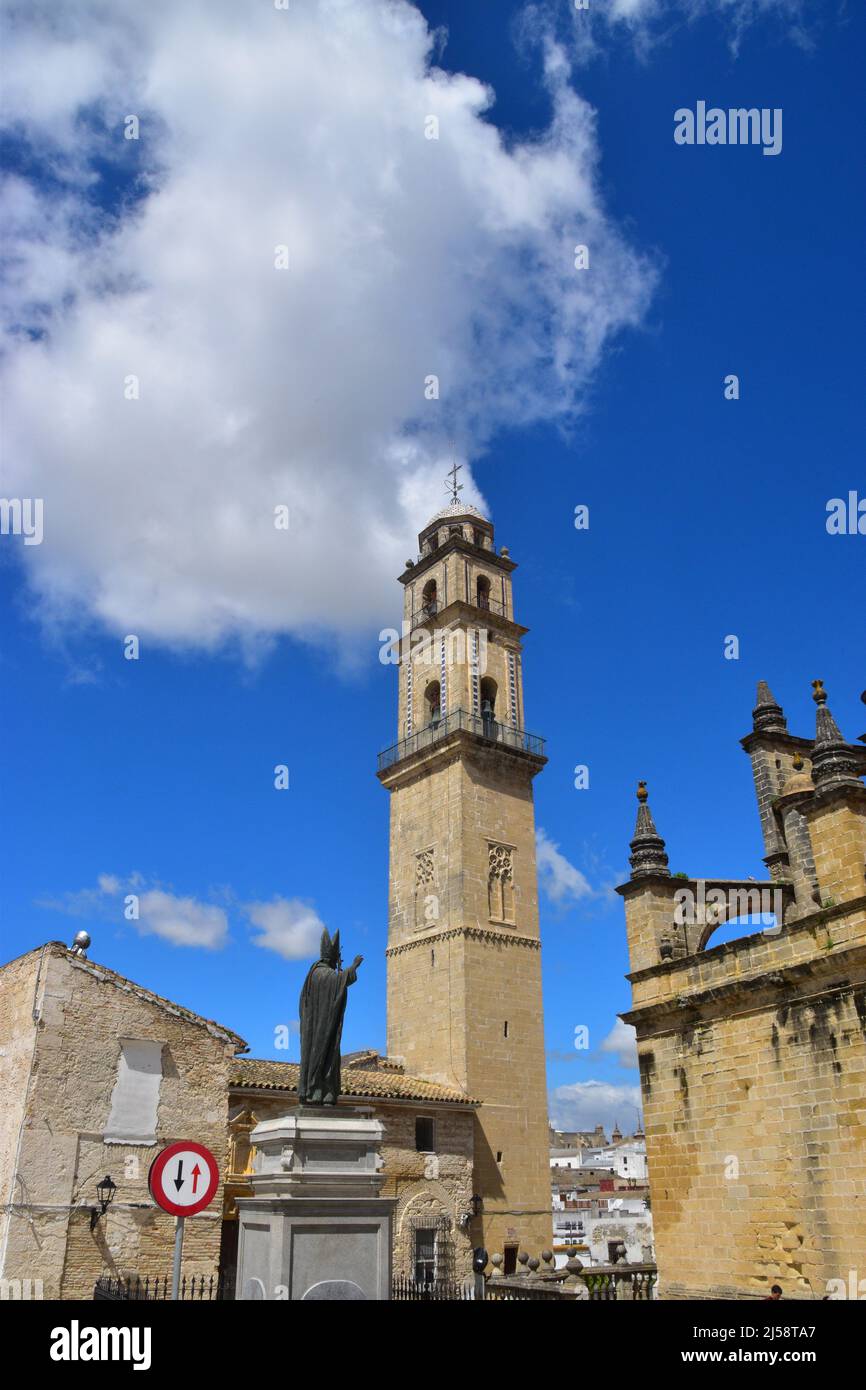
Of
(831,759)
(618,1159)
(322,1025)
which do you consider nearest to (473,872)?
(831,759)

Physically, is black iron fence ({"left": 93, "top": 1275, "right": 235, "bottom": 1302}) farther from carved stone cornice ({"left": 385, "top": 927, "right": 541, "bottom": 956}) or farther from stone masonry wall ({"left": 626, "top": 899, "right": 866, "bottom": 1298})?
carved stone cornice ({"left": 385, "top": 927, "right": 541, "bottom": 956})

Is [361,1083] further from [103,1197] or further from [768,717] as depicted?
[768,717]

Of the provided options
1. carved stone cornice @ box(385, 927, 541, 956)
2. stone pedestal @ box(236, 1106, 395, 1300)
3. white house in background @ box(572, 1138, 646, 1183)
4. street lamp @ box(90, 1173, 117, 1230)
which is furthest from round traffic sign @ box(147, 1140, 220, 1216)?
white house in background @ box(572, 1138, 646, 1183)

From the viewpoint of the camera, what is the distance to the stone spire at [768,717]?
1975 centimetres

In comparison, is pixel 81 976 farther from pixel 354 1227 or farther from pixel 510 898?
pixel 510 898

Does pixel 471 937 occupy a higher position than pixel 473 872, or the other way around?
pixel 473 872

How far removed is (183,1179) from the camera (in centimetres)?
684

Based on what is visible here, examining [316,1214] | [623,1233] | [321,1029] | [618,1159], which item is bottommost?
[618,1159]

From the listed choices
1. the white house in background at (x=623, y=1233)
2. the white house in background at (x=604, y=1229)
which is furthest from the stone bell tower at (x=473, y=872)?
the white house in background at (x=623, y=1233)

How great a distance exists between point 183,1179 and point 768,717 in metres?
16.1

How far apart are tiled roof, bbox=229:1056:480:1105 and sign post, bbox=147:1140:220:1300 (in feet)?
50.7

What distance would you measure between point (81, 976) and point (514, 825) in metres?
16.0

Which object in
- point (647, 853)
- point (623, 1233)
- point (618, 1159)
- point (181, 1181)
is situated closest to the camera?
point (181, 1181)
